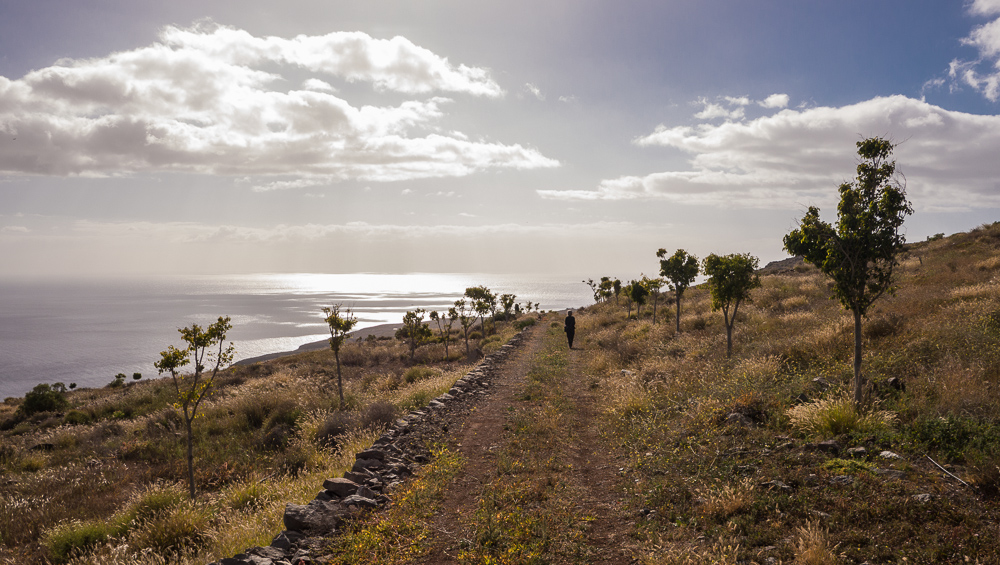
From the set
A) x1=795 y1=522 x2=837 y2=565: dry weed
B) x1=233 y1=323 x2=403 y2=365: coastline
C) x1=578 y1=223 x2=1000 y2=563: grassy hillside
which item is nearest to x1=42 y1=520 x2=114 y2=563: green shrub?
x1=578 y1=223 x2=1000 y2=563: grassy hillside

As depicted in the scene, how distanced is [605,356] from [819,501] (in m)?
14.3

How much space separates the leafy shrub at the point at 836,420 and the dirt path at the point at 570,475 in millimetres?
3725

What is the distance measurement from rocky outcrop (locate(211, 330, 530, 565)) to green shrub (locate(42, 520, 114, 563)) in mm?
4285

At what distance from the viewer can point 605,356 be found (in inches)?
794

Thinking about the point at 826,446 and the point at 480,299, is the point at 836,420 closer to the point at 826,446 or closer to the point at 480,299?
the point at 826,446

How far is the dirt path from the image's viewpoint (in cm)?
607

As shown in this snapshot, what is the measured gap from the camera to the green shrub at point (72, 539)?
7.88m

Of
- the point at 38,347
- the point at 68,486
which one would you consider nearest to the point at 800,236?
the point at 68,486

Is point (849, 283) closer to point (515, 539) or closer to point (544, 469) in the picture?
point (544, 469)

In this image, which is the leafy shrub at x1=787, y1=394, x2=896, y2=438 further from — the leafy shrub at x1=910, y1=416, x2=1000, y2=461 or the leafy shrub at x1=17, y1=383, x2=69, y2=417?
the leafy shrub at x1=17, y1=383, x2=69, y2=417

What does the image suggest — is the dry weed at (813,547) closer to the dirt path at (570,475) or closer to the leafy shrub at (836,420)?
the dirt path at (570,475)

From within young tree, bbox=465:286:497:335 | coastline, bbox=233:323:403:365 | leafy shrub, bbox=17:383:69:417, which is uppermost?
young tree, bbox=465:286:497:335

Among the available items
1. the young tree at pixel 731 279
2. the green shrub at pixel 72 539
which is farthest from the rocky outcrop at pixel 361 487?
the young tree at pixel 731 279

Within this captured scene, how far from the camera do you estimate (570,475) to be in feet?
27.8
